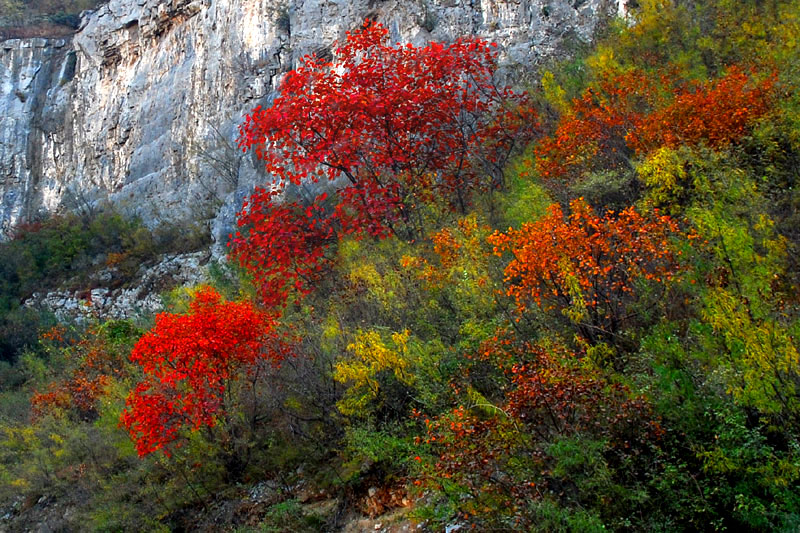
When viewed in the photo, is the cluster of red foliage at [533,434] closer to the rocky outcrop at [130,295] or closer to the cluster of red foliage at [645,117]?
the cluster of red foliage at [645,117]

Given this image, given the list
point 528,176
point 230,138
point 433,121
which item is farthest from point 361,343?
point 230,138

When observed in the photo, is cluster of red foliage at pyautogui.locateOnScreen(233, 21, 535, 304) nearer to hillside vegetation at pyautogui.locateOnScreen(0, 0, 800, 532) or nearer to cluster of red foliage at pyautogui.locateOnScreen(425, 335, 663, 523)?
hillside vegetation at pyautogui.locateOnScreen(0, 0, 800, 532)

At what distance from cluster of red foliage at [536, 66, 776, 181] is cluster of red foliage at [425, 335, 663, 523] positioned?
13.7 ft

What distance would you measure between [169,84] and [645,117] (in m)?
23.1

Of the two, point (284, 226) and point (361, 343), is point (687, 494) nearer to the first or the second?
point (361, 343)

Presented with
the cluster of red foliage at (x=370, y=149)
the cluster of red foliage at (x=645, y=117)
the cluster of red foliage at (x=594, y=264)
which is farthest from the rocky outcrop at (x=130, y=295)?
the cluster of red foliage at (x=594, y=264)

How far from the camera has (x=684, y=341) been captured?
5.29 metres

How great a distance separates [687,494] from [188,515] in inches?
243

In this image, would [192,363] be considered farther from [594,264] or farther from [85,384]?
[85,384]

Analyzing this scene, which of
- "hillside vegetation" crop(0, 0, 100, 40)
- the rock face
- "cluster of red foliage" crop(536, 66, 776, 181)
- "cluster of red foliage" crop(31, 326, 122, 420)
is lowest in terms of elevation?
"cluster of red foliage" crop(31, 326, 122, 420)

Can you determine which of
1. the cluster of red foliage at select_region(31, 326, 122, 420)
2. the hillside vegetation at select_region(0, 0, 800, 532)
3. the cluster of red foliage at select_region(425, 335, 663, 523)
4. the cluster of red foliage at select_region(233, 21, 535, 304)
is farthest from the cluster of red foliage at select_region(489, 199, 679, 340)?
the cluster of red foliage at select_region(31, 326, 122, 420)

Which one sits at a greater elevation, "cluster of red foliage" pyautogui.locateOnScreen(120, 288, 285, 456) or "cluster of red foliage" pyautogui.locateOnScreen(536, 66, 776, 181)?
"cluster of red foliage" pyautogui.locateOnScreen(536, 66, 776, 181)

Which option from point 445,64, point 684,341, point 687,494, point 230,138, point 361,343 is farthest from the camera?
point 230,138

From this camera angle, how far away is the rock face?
19250 mm
